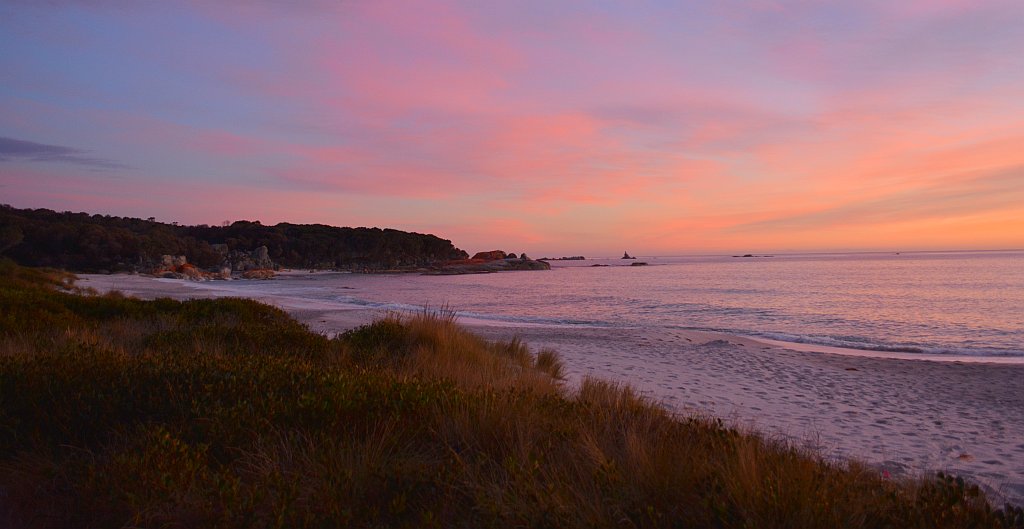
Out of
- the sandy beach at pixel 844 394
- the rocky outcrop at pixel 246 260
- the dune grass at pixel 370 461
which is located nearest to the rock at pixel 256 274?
the rocky outcrop at pixel 246 260

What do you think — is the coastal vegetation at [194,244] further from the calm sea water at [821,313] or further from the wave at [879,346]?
the wave at [879,346]

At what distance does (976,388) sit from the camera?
10633 millimetres

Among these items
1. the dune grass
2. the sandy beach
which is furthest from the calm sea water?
the dune grass

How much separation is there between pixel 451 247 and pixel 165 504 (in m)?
124

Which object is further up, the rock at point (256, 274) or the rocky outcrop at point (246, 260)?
the rocky outcrop at point (246, 260)

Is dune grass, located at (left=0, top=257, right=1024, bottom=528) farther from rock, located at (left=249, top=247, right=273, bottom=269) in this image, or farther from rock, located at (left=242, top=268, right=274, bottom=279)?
rock, located at (left=249, top=247, right=273, bottom=269)

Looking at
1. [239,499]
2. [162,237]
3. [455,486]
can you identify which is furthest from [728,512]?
[162,237]

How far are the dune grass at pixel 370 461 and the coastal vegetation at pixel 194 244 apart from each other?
6374 centimetres

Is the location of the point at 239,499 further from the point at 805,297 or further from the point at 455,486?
the point at 805,297

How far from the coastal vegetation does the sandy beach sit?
2255 inches

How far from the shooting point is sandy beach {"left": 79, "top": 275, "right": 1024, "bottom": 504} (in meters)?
6.64

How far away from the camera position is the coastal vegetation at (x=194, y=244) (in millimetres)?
57438

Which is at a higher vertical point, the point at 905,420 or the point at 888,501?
the point at 888,501

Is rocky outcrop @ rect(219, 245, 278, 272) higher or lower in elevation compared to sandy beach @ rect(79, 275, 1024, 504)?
higher
